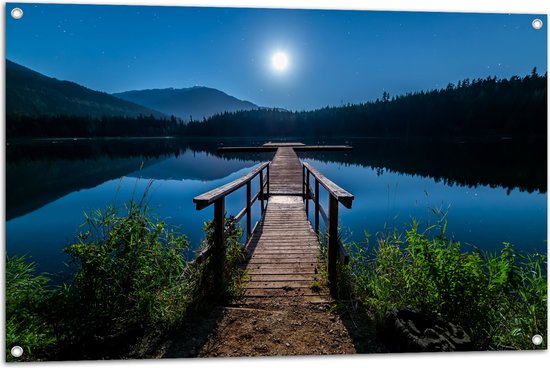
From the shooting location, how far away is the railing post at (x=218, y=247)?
3.30 m

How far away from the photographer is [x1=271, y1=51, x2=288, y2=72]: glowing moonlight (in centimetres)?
407

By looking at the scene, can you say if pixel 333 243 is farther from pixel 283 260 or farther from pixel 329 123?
pixel 329 123

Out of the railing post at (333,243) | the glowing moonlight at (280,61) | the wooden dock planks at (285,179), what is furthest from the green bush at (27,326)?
the wooden dock planks at (285,179)

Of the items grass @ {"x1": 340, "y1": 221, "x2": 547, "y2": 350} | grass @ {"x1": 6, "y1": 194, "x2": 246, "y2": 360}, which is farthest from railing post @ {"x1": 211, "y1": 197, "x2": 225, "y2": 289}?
grass @ {"x1": 340, "y1": 221, "x2": 547, "y2": 350}

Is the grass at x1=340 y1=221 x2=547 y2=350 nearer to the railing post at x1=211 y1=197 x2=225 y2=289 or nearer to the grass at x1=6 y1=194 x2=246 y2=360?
the railing post at x1=211 y1=197 x2=225 y2=289

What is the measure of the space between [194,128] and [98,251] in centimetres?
9771

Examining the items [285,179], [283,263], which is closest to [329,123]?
[285,179]

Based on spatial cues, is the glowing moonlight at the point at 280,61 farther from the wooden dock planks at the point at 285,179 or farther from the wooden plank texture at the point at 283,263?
the wooden dock planks at the point at 285,179

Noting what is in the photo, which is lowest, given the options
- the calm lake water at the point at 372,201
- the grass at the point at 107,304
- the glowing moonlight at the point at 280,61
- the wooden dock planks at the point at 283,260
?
the calm lake water at the point at 372,201

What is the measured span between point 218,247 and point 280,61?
97.7 inches

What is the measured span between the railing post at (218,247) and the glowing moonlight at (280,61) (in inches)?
→ 76.2

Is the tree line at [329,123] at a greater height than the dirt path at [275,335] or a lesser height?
greater

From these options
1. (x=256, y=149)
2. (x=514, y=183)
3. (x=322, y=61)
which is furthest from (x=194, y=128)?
(x=322, y=61)

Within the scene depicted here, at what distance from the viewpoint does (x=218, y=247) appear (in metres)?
3.37
